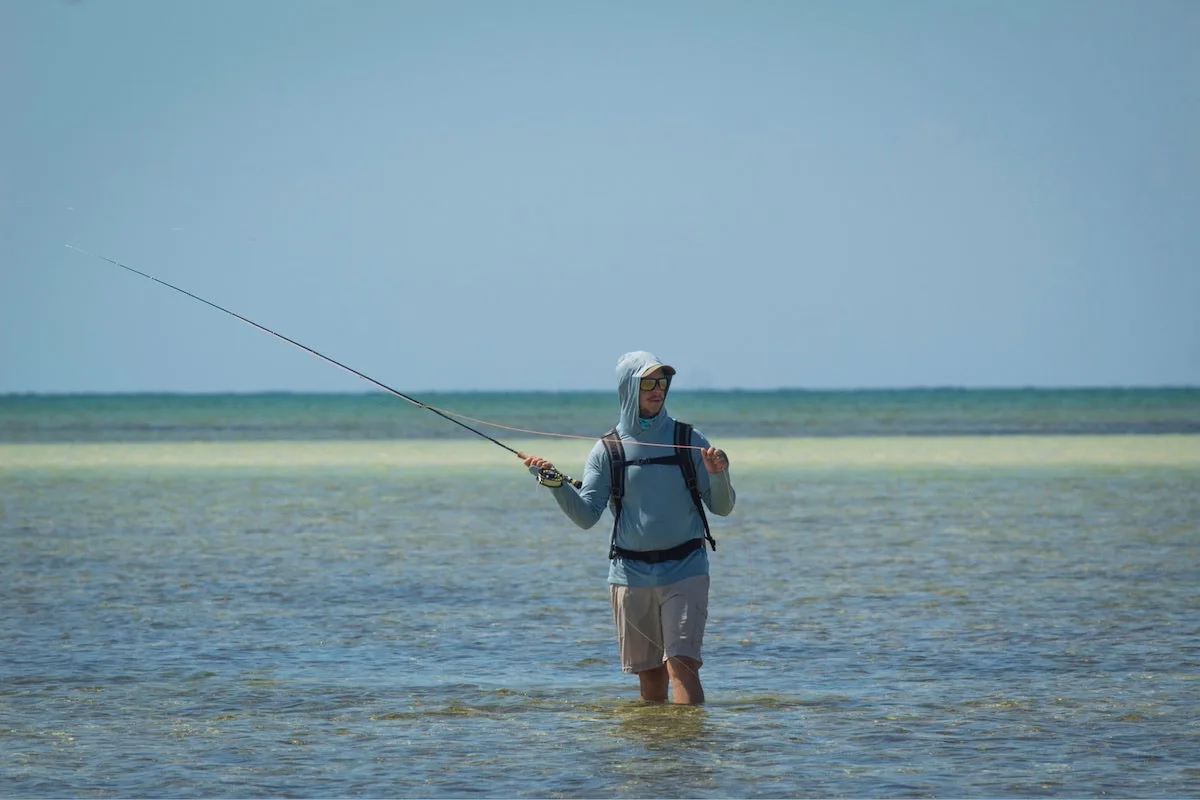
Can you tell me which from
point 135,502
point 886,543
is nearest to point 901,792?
point 886,543

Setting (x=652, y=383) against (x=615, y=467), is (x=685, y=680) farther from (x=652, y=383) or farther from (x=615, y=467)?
(x=652, y=383)

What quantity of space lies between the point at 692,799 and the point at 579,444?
3983 cm

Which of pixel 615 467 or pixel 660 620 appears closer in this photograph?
pixel 615 467

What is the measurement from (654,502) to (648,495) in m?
0.04

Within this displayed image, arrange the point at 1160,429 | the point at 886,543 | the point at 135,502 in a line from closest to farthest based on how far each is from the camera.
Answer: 1. the point at 886,543
2. the point at 135,502
3. the point at 1160,429

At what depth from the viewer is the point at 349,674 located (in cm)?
943

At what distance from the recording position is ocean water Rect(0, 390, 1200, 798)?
7.05 m

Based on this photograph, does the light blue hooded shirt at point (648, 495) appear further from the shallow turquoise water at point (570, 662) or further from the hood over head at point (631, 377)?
the shallow turquoise water at point (570, 662)

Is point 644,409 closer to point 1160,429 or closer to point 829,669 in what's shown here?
point 829,669

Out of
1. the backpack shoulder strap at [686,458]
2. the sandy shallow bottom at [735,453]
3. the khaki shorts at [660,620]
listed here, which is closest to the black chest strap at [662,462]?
the backpack shoulder strap at [686,458]

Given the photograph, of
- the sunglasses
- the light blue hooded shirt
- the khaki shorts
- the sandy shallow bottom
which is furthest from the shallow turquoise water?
the sandy shallow bottom

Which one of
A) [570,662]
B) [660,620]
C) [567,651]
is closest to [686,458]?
[660,620]

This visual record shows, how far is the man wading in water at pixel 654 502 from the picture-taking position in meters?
7.42

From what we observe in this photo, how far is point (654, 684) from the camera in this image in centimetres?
805
